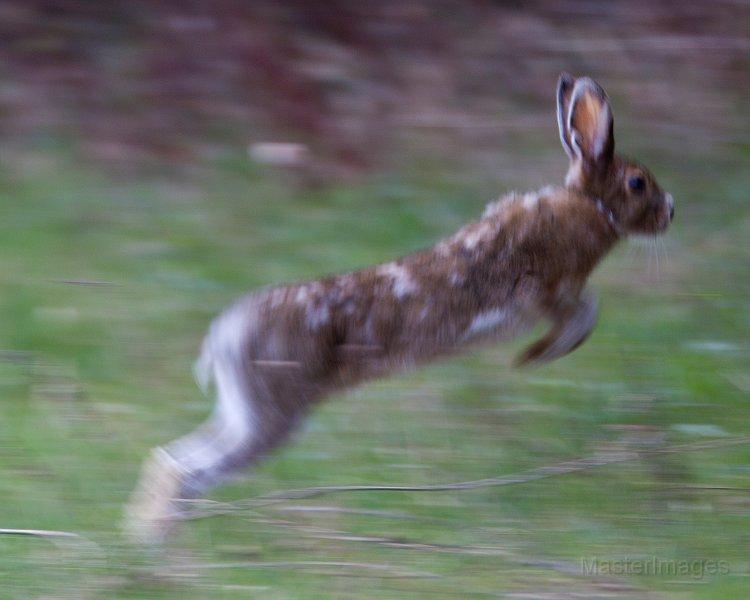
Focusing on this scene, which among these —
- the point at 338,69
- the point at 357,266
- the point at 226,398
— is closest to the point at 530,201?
the point at 226,398

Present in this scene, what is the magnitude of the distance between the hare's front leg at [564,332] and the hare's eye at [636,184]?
2.15ft

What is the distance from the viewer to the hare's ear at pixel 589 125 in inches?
246

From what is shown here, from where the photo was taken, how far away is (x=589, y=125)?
248 inches

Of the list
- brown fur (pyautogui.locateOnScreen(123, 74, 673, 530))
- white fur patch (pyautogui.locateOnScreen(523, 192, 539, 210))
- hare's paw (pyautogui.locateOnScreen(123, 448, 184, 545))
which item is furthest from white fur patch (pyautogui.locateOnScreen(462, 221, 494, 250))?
hare's paw (pyautogui.locateOnScreen(123, 448, 184, 545))

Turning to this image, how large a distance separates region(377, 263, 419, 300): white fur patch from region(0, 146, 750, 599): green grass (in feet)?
2.44

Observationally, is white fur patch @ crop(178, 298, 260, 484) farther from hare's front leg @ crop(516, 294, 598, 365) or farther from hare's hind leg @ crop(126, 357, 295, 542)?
hare's front leg @ crop(516, 294, 598, 365)

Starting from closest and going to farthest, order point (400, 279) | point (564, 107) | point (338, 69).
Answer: point (400, 279) → point (564, 107) → point (338, 69)

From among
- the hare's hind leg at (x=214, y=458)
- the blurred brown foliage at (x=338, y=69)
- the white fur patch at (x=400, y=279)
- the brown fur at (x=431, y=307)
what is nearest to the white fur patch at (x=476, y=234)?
the brown fur at (x=431, y=307)

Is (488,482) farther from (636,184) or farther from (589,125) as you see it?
(589,125)

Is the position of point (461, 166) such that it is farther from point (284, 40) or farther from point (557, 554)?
point (557, 554)

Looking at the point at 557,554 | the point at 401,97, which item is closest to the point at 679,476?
the point at 557,554

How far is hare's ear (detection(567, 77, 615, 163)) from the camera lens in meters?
6.25

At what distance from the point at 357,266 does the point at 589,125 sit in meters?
2.15

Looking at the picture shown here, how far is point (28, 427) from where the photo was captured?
6.29m
